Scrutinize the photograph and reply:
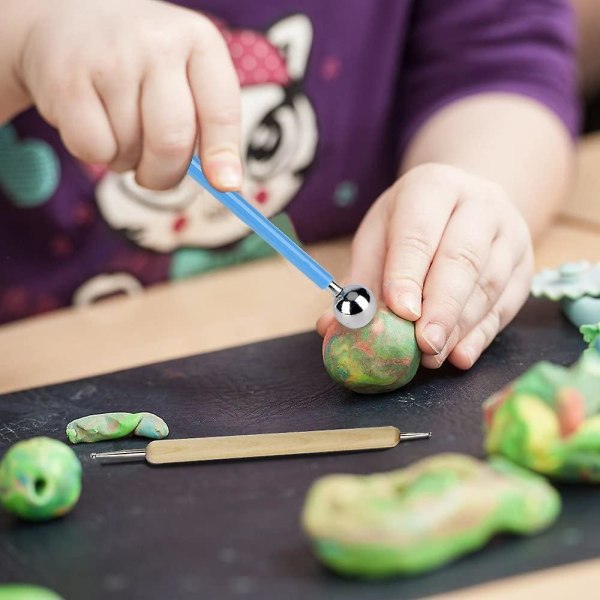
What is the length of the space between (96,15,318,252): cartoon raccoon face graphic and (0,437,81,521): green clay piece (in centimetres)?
51

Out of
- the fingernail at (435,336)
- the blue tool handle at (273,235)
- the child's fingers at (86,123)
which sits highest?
the child's fingers at (86,123)

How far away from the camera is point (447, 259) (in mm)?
685

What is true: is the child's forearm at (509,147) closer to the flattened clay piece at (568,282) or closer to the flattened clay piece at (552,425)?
the flattened clay piece at (568,282)

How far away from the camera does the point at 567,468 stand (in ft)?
1.60

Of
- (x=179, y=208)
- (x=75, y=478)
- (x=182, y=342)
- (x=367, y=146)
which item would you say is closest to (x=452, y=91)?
(x=367, y=146)

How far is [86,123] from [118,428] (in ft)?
0.62

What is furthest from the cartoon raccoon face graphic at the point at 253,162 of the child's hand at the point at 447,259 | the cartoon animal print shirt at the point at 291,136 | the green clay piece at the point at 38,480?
the green clay piece at the point at 38,480

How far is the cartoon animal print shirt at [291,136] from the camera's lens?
0.99 m

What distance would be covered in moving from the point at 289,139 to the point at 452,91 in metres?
0.18

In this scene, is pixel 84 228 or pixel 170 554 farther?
pixel 84 228

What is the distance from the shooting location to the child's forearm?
938 mm

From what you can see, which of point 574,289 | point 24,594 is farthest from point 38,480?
point 574,289

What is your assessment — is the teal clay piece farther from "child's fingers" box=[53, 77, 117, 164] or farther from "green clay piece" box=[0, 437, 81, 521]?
"child's fingers" box=[53, 77, 117, 164]

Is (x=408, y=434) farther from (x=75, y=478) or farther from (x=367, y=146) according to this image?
(x=367, y=146)
